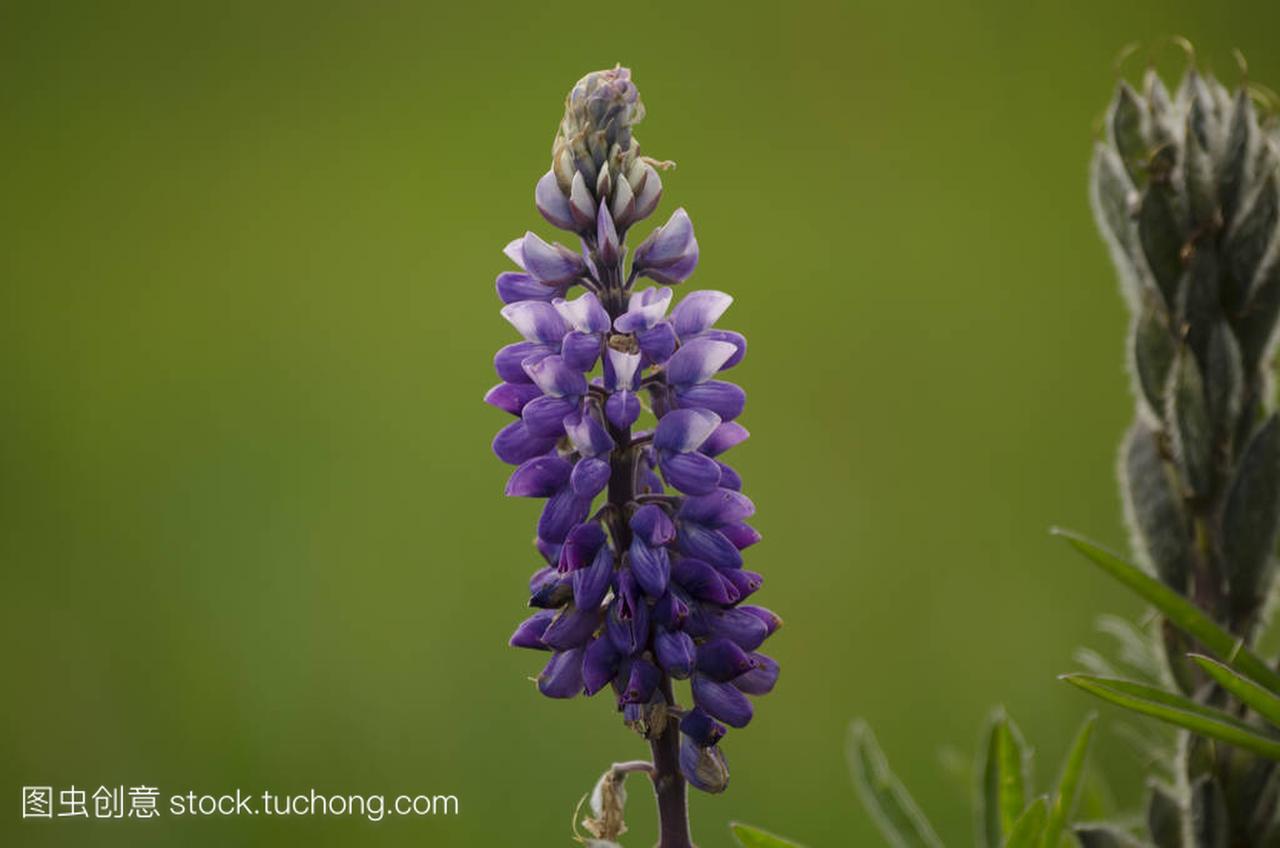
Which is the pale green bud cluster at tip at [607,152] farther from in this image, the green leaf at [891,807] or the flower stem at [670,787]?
the green leaf at [891,807]

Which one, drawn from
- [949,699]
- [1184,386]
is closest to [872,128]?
[949,699]

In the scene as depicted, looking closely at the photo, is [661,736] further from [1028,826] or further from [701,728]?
[1028,826]

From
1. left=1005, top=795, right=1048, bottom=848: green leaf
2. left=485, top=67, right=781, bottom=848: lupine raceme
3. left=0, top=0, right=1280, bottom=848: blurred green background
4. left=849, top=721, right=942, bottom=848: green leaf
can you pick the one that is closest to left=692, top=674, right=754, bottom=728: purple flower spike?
left=485, top=67, right=781, bottom=848: lupine raceme

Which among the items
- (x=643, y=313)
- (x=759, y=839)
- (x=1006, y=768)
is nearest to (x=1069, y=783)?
(x=1006, y=768)

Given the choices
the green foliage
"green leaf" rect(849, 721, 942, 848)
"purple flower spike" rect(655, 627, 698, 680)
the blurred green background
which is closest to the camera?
"purple flower spike" rect(655, 627, 698, 680)

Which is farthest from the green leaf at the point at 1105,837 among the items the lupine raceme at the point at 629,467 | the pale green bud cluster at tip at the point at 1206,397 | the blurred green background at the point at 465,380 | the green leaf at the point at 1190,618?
the blurred green background at the point at 465,380

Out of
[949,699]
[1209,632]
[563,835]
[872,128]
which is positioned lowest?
[563,835]

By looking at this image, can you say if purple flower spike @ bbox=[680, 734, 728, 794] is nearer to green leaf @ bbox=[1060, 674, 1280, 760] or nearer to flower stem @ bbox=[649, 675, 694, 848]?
flower stem @ bbox=[649, 675, 694, 848]

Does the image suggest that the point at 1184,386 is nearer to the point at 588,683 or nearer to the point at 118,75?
the point at 588,683
